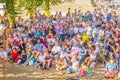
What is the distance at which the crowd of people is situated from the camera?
15.8 meters

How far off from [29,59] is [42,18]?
599 centimetres

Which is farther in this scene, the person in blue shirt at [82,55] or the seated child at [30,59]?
the seated child at [30,59]

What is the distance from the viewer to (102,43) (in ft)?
56.3

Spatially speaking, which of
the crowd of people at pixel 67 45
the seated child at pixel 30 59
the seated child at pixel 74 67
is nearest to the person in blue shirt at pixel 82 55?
the crowd of people at pixel 67 45

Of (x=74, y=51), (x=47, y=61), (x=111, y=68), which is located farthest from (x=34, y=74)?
(x=111, y=68)

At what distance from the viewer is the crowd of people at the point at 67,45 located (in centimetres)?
1582

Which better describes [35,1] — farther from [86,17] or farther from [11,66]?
[11,66]

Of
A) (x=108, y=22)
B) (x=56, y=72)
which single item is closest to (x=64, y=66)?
(x=56, y=72)

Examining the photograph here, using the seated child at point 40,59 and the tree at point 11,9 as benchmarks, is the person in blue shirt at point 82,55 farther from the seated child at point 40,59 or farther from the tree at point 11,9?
the tree at point 11,9

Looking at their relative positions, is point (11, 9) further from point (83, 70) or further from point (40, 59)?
point (83, 70)

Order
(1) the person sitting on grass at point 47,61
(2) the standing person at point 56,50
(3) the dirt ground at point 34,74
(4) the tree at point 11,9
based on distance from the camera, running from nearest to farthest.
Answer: (3) the dirt ground at point 34,74
(1) the person sitting on grass at point 47,61
(2) the standing person at point 56,50
(4) the tree at point 11,9

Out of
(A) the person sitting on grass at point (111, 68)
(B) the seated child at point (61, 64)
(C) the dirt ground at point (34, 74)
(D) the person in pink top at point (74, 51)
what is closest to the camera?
(A) the person sitting on grass at point (111, 68)

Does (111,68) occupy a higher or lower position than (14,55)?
lower

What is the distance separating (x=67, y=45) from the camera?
17203mm
